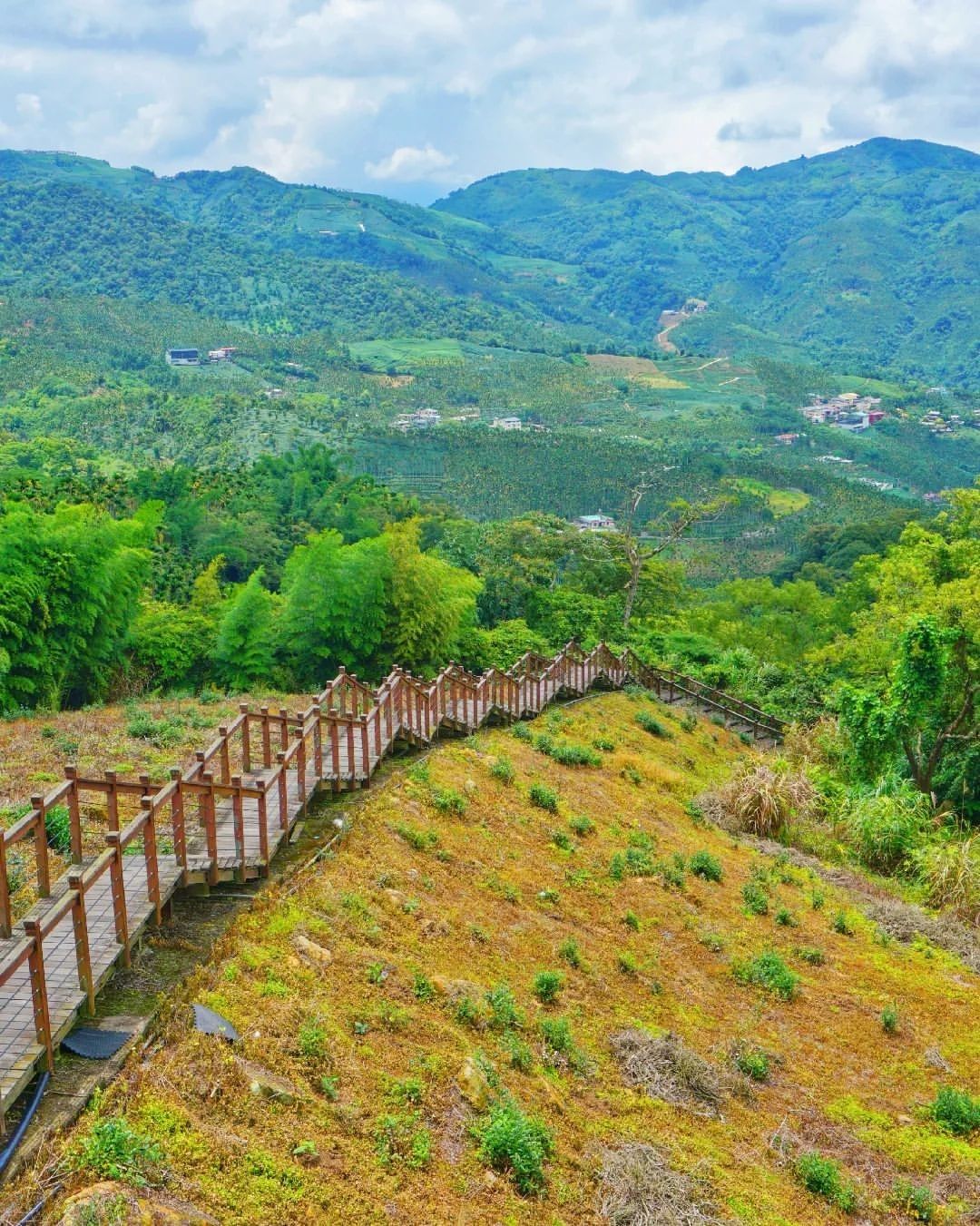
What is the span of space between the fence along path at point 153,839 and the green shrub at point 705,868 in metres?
3.88

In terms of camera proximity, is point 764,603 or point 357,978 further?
point 764,603

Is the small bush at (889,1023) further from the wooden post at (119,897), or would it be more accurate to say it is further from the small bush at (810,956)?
the wooden post at (119,897)

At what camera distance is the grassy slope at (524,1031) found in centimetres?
590

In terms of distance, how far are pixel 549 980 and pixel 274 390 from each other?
118609mm

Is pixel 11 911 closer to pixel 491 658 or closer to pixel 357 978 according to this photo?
pixel 357 978

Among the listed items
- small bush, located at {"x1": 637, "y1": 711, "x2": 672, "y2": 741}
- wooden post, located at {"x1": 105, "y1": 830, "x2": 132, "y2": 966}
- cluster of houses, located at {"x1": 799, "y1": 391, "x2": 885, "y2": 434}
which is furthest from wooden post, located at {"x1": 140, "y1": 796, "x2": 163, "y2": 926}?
cluster of houses, located at {"x1": 799, "y1": 391, "x2": 885, "y2": 434}

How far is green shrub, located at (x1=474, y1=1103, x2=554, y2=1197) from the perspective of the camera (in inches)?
249

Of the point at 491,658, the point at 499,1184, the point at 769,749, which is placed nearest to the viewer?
the point at 499,1184

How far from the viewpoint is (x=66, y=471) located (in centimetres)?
5850

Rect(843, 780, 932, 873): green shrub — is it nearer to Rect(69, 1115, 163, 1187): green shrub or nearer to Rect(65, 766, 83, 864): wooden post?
Rect(65, 766, 83, 864): wooden post

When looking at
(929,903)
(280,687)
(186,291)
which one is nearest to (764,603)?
(280,687)

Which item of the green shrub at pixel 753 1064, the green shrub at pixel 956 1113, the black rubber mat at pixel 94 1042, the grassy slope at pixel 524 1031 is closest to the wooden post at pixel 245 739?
the grassy slope at pixel 524 1031

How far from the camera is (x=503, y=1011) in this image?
8.04 meters

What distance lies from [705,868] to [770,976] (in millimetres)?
2446
